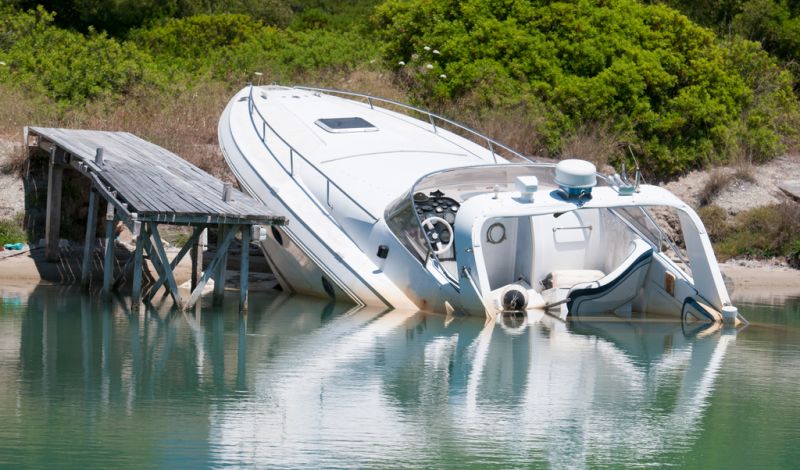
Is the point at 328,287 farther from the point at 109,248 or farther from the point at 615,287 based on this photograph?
the point at 615,287

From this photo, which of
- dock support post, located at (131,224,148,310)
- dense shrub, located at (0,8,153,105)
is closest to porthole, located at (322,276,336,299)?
dock support post, located at (131,224,148,310)

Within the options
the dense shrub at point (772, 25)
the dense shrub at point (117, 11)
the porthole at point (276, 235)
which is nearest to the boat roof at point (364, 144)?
the porthole at point (276, 235)

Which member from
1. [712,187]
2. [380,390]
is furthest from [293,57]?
[380,390]

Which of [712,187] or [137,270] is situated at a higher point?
[712,187]

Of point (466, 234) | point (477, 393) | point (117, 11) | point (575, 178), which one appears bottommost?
point (477, 393)

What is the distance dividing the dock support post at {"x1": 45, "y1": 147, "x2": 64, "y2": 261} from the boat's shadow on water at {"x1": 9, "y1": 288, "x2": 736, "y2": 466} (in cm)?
192

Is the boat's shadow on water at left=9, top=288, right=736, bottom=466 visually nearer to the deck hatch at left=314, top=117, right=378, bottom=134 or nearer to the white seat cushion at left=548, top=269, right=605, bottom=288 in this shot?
the white seat cushion at left=548, top=269, right=605, bottom=288

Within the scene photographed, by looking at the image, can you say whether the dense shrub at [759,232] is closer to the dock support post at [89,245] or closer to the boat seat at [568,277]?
the boat seat at [568,277]

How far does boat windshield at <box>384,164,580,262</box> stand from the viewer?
15930mm

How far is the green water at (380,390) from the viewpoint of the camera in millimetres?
9453

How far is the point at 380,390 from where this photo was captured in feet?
38.4

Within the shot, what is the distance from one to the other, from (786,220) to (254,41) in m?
14.2

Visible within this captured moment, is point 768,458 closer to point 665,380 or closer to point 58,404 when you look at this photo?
point 665,380

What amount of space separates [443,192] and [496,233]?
110 centimetres
